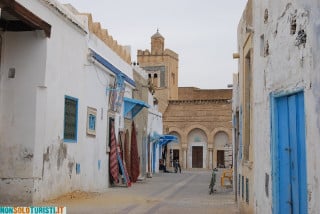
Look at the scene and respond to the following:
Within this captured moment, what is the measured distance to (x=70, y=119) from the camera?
13.3m

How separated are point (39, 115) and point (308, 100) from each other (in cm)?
748

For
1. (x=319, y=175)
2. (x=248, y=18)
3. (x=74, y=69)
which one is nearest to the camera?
(x=319, y=175)

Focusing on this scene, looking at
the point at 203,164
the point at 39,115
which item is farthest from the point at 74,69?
the point at 203,164

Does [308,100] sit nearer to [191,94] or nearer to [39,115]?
[39,115]

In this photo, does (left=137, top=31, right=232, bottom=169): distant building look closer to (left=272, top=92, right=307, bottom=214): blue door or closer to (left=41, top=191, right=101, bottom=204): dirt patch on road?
(left=41, top=191, right=101, bottom=204): dirt patch on road

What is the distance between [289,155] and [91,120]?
973cm

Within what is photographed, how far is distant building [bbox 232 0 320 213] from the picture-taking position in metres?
5.21

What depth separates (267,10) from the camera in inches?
287

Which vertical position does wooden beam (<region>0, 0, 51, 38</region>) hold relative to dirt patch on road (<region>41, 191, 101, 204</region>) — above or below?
above

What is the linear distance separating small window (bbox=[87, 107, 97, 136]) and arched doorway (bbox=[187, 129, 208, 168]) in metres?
31.5

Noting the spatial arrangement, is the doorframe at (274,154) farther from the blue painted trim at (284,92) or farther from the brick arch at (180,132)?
the brick arch at (180,132)

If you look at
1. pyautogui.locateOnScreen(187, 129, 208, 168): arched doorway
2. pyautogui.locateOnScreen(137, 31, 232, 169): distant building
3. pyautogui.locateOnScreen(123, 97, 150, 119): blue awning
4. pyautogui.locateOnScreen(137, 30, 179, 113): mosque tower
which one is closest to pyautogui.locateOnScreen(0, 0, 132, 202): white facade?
pyautogui.locateOnScreen(123, 97, 150, 119): blue awning

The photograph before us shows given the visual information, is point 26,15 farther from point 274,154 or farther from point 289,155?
point 289,155

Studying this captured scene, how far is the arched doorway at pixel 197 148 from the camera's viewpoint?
46487 mm
